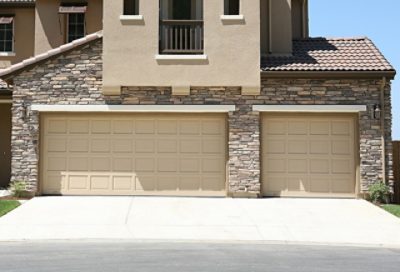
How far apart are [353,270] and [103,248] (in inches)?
176

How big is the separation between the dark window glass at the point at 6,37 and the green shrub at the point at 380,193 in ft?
45.9

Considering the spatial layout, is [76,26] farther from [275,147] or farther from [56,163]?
[275,147]

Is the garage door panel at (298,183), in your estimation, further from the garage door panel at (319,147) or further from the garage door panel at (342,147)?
the garage door panel at (342,147)

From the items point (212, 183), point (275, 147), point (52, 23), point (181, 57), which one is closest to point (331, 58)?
point (275, 147)

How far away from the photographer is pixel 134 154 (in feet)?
51.5

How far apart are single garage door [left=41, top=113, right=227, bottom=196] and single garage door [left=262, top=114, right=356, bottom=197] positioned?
4.76 ft

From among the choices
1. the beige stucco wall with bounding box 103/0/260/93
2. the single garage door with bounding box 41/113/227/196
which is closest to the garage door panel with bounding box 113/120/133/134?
the single garage door with bounding box 41/113/227/196

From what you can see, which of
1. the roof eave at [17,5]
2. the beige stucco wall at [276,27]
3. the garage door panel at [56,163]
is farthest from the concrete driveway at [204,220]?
the roof eave at [17,5]

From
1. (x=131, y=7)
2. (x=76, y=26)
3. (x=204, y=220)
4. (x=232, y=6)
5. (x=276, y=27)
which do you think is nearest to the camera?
(x=204, y=220)

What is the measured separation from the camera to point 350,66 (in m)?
15.3

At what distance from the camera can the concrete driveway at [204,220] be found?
10875 millimetres

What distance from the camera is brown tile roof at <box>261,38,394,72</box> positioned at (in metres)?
15.3

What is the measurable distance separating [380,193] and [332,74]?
3755 millimetres

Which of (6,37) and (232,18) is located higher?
(6,37)
